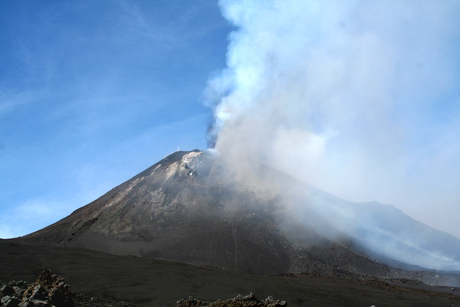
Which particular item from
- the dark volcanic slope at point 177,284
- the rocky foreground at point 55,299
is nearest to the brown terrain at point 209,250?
the dark volcanic slope at point 177,284

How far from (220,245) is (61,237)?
1185 inches

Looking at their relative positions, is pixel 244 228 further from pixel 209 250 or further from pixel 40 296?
pixel 40 296

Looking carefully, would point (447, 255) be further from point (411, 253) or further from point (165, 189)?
point (165, 189)

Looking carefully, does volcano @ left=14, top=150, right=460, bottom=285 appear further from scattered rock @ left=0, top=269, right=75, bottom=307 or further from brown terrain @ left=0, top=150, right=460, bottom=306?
scattered rock @ left=0, top=269, right=75, bottom=307

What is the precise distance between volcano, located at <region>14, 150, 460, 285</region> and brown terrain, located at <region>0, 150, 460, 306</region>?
0.24 meters

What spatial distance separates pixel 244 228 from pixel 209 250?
28.6ft

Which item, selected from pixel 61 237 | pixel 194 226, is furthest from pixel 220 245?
pixel 61 237

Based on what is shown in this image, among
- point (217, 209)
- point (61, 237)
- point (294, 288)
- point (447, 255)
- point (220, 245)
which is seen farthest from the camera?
point (447, 255)

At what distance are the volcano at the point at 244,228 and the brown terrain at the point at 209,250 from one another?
24cm

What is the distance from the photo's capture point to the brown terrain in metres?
30.2

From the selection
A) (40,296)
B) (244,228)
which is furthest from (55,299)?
(244,228)

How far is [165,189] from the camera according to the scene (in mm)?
64562

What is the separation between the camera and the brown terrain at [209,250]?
30.2m

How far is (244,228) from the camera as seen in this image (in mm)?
53000
